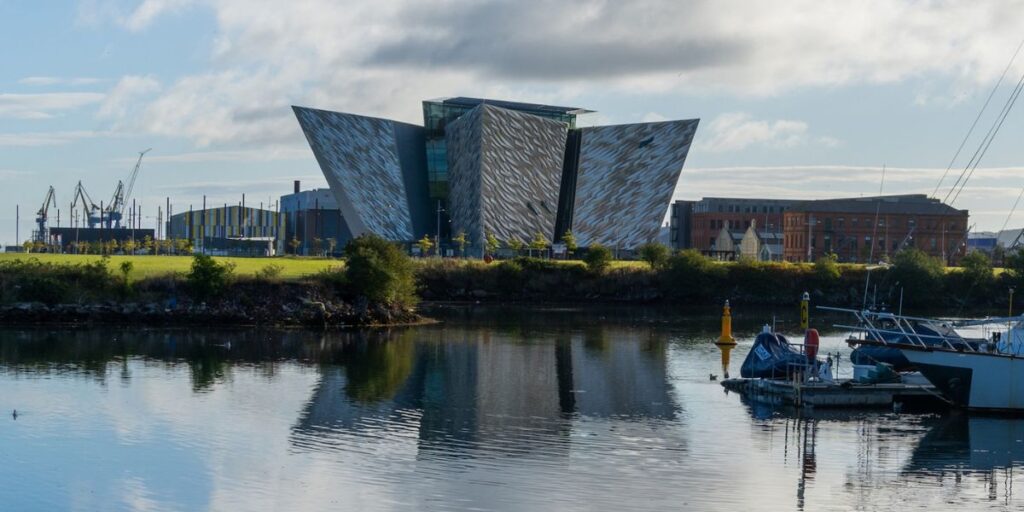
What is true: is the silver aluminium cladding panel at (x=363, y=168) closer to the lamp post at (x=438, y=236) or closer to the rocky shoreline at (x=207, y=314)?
the lamp post at (x=438, y=236)

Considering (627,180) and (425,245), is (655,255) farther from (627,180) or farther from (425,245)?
(425,245)

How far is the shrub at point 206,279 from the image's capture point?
63.7 meters

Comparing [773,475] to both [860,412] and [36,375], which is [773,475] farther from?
[36,375]

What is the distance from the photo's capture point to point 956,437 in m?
31.8

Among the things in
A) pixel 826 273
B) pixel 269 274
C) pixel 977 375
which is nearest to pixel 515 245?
pixel 826 273

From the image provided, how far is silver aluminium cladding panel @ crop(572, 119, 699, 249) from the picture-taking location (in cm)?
11181

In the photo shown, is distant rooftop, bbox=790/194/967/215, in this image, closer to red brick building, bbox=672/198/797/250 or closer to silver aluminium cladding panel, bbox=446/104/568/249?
red brick building, bbox=672/198/797/250

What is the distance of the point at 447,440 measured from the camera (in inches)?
1191

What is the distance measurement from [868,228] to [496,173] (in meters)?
48.2

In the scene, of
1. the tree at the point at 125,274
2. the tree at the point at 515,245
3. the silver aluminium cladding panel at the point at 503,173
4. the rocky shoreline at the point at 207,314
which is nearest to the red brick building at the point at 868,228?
the silver aluminium cladding panel at the point at 503,173

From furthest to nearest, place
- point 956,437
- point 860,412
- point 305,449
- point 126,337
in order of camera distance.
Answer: point 126,337 → point 860,412 → point 956,437 → point 305,449

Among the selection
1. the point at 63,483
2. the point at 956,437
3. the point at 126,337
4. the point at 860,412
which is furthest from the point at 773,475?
the point at 126,337

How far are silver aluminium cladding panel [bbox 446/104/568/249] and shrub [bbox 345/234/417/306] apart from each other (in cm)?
4171

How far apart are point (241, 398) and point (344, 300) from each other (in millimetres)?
28598
